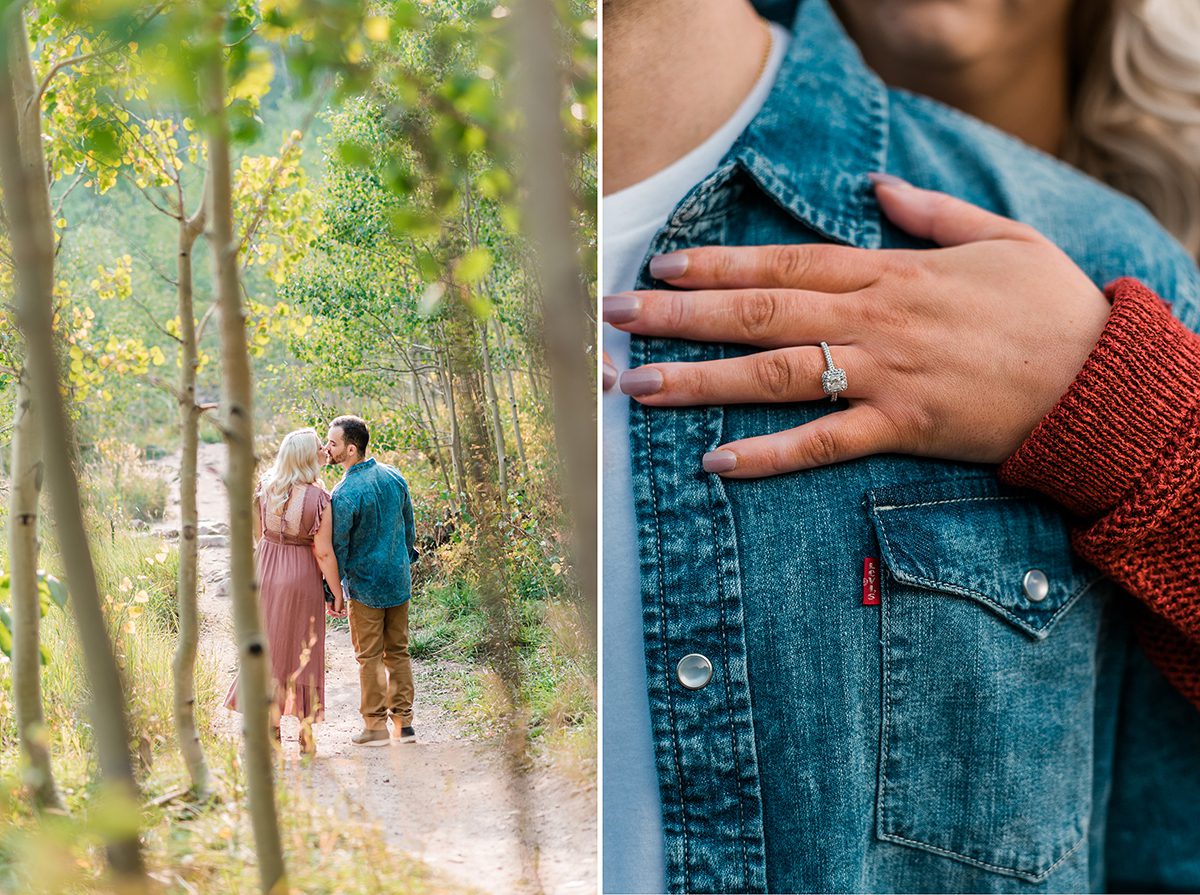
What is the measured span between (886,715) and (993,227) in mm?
496

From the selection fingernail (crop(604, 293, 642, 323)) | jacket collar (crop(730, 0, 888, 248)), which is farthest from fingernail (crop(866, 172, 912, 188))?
fingernail (crop(604, 293, 642, 323))

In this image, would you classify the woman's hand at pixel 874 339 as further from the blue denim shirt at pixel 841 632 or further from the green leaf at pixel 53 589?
the green leaf at pixel 53 589

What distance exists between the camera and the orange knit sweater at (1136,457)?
768 mm

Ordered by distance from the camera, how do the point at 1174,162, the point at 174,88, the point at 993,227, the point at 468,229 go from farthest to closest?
the point at 1174,162 < the point at 993,227 < the point at 468,229 < the point at 174,88

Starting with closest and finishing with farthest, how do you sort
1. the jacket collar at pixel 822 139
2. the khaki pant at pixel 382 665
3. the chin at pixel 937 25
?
the khaki pant at pixel 382 665, the jacket collar at pixel 822 139, the chin at pixel 937 25

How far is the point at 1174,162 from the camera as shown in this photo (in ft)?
4.21

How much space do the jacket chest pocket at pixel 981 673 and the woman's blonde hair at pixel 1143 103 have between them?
0.77m

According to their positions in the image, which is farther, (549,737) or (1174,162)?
(1174,162)

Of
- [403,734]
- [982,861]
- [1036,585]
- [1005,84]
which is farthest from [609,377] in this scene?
[1005,84]

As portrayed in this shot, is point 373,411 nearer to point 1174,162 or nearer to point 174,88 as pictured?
point 174,88

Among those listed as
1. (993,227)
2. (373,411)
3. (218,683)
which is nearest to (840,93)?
(993,227)

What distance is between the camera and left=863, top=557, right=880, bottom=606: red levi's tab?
758 millimetres

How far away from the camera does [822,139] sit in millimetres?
847

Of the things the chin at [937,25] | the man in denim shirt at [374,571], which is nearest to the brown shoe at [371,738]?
the man in denim shirt at [374,571]
